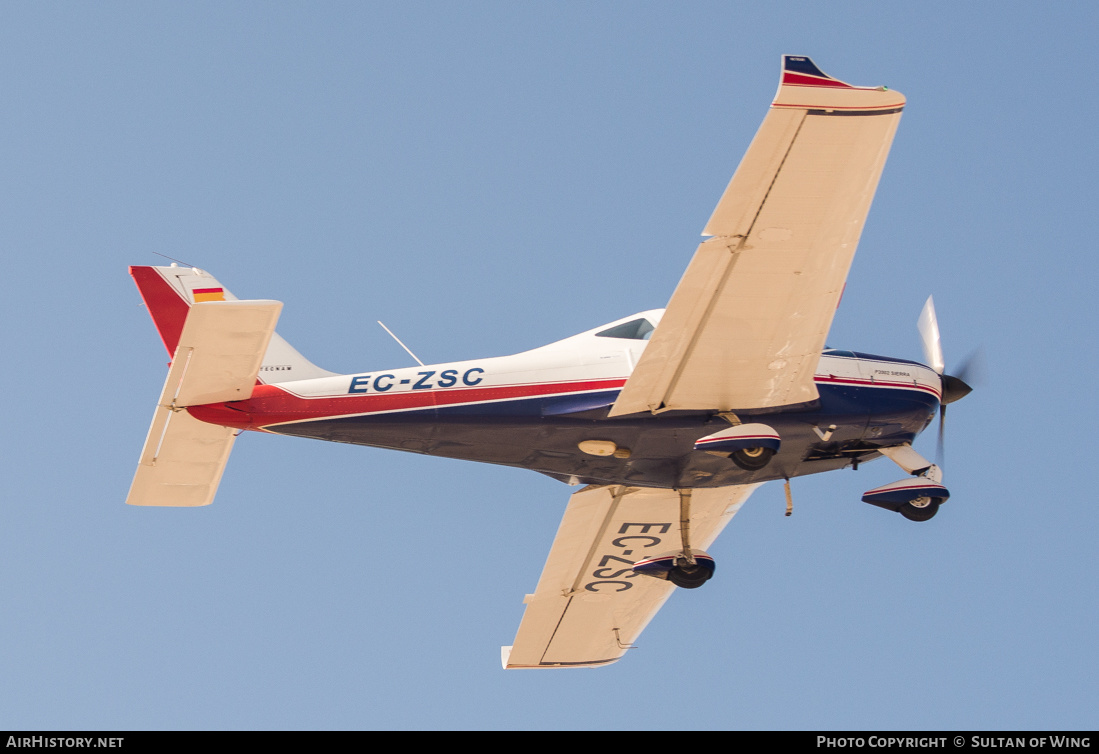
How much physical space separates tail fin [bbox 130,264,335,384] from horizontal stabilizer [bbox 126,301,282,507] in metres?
1.05

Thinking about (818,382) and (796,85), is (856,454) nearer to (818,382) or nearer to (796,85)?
(818,382)

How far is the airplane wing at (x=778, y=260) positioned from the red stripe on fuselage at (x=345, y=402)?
801 millimetres

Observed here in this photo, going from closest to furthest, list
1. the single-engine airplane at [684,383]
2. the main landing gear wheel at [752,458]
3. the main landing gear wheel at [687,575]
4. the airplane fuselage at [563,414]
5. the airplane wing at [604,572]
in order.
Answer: the single-engine airplane at [684,383], the airplane fuselage at [563,414], the main landing gear wheel at [752,458], the main landing gear wheel at [687,575], the airplane wing at [604,572]

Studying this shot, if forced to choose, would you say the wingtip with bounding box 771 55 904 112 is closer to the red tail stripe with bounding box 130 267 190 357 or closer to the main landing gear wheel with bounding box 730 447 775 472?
the main landing gear wheel with bounding box 730 447 775 472

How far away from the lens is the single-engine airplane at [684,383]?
10883 millimetres

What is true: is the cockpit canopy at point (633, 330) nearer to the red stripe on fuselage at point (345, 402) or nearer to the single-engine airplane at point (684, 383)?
the single-engine airplane at point (684, 383)

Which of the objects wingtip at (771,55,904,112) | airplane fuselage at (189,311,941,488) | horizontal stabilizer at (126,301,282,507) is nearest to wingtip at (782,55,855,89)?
wingtip at (771,55,904,112)

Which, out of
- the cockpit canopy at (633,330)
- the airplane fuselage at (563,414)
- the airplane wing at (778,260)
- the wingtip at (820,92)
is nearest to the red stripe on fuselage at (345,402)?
the airplane fuselage at (563,414)

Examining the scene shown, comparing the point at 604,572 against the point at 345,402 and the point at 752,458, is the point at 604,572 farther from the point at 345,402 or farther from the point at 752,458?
the point at 345,402

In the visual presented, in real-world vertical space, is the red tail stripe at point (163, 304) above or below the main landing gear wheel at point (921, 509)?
above

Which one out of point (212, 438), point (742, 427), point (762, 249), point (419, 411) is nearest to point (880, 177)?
point (762, 249)

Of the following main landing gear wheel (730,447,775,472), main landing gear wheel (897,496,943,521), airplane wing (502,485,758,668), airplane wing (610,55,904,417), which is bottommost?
airplane wing (502,485,758,668)

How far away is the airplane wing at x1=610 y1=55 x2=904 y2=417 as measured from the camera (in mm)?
10164

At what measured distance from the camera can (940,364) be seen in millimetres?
14578
